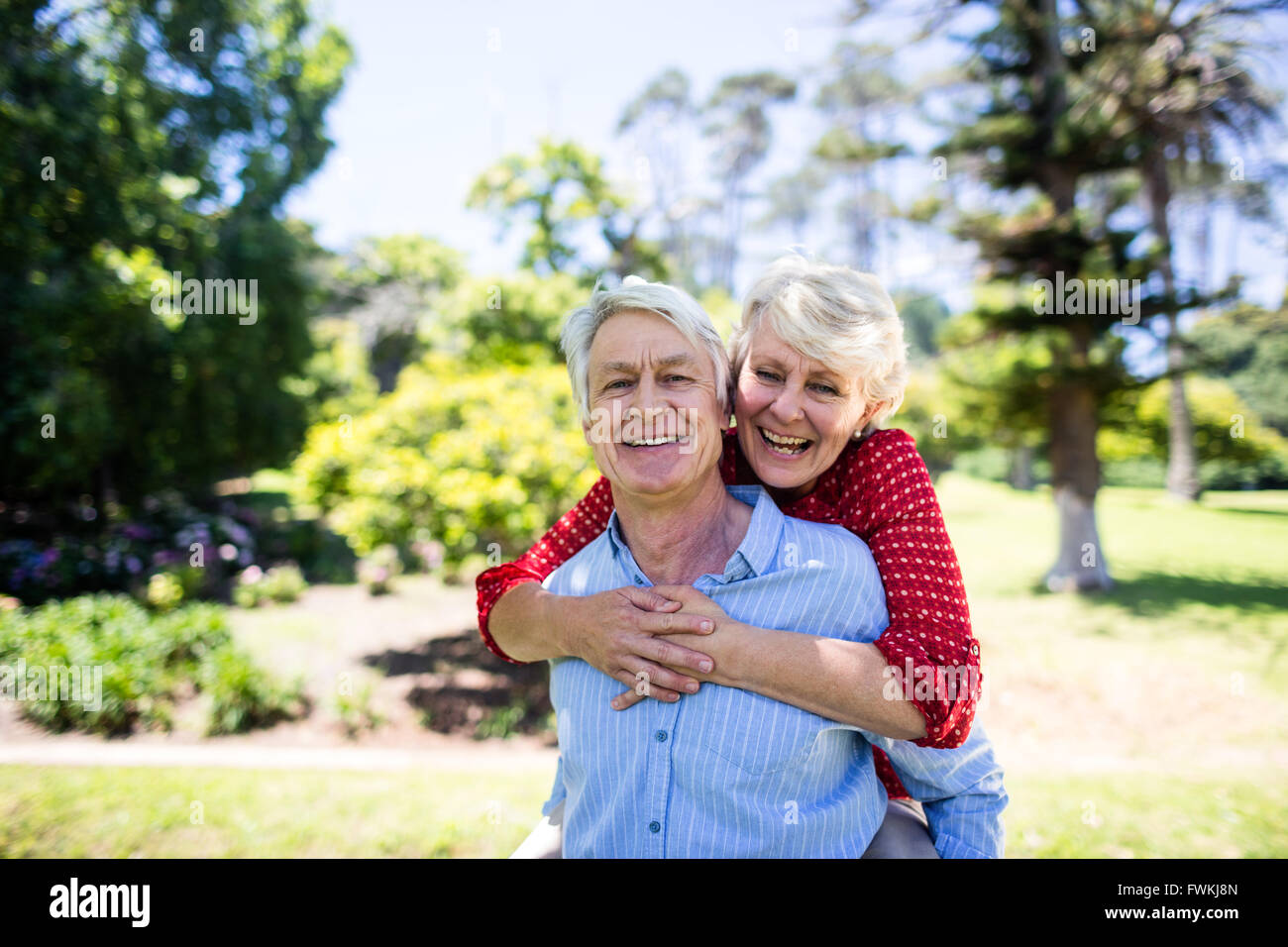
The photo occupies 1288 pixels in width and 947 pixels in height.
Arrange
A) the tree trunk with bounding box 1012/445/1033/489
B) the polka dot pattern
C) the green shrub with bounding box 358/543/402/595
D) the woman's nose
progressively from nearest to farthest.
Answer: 1. the polka dot pattern
2. the woman's nose
3. the green shrub with bounding box 358/543/402/595
4. the tree trunk with bounding box 1012/445/1033/489

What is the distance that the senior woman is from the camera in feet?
5.02

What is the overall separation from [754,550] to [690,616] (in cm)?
24

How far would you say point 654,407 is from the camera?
5.82 feet

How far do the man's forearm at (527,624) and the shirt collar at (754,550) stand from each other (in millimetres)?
213

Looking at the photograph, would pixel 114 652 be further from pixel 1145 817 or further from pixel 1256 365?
pixel 1256 365

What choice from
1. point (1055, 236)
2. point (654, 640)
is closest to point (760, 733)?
point (654, 640)

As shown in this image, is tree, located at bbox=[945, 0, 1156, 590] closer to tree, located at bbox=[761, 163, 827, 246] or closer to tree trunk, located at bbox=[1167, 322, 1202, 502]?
tree trunk, located at bbox=[1167, 322, 1202, 502]

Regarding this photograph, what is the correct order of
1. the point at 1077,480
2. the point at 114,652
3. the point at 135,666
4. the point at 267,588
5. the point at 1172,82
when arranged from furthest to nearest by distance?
the point at 267,588
the point at 1077,480
the point at 1172,82
the point at 114,652
the point at 135,666

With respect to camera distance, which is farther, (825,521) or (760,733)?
(825,521)

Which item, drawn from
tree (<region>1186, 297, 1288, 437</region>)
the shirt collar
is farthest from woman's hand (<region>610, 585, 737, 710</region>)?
tree (<region>1186, 297, 1288, 437</region>)

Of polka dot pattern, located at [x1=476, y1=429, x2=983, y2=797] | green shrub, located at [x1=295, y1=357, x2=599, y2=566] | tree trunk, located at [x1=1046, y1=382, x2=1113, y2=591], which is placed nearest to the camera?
polka dot pattern, located at [x1=476, y1=429, x2=983, y2=797]

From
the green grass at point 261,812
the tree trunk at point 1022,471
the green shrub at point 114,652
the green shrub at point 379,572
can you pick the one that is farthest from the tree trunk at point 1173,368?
the green shrub at point 114,652

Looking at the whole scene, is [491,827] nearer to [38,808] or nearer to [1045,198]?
[38,808]

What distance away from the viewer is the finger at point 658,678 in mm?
1632
